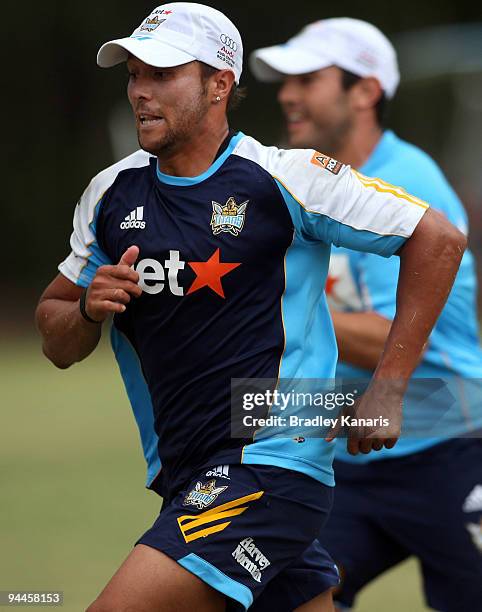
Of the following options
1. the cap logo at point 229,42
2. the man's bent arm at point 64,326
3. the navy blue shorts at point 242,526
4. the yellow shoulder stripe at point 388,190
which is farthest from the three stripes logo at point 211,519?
the cap logo at point 229,42

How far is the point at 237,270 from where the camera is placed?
413 centimetres

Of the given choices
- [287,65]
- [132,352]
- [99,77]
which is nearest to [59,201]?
[99,77]

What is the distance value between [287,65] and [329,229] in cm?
224

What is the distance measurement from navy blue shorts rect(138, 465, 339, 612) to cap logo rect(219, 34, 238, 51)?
1.48 metres

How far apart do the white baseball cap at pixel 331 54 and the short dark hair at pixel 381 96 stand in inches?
0.9

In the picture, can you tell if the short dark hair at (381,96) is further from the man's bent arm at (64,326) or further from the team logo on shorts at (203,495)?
the team logo on shorts at (203,495)

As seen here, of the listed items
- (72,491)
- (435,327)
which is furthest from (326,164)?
(72,491)

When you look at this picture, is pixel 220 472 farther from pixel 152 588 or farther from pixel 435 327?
pixel 435 327

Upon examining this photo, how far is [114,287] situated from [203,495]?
73 centimetres

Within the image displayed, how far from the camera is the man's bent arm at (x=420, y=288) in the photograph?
13.4 feet

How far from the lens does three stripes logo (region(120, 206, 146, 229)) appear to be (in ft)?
13.9

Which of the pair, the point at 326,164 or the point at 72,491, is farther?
the point at 72,491

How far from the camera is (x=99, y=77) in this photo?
22.1m

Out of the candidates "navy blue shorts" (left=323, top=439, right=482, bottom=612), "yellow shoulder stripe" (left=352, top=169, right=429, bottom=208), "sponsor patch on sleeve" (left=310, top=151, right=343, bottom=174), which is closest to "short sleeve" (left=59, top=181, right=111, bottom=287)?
"sponsor patch on sleeve" (left=310, top=151, right=343, bottom=174)
